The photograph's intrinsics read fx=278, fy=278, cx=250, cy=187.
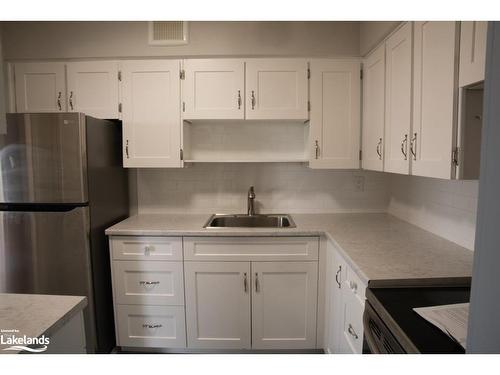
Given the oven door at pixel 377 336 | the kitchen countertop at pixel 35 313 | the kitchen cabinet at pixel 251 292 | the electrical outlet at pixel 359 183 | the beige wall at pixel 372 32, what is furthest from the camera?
the electrical outlet at pixel 359 183

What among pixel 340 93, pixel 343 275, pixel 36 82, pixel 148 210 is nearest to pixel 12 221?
pixel 148 210

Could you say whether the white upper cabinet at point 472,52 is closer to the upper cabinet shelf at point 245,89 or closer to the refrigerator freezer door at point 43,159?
the upper cabinet shelf at point 245,89

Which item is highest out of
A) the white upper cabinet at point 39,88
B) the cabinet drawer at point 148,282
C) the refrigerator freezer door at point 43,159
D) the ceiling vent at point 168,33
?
the ceiling vent at point 168,33

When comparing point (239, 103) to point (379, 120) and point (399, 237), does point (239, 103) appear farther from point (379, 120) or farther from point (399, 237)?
point (399, 237)

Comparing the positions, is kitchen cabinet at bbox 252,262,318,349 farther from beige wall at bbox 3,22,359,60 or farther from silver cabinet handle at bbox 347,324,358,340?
beige wall at bbox 3,22,359,60

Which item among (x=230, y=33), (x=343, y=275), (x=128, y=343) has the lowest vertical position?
(x=128, y=343)

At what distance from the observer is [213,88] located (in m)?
2.01

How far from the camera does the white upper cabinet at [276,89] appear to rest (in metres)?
2.00

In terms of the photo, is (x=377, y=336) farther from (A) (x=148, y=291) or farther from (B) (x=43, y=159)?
(B) (x=43, y=159)

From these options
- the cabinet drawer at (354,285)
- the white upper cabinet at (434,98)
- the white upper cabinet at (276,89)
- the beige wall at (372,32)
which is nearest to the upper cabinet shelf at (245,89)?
the white upper cabinet at (276,89)

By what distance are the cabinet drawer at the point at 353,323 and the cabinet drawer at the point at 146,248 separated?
1.06 metres

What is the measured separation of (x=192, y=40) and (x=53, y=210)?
150 centimetres

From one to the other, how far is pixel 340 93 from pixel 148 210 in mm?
1797

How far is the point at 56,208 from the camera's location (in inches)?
68.6
